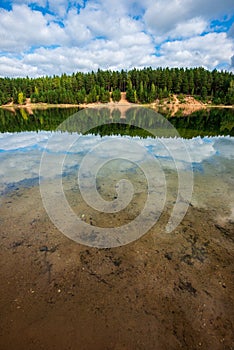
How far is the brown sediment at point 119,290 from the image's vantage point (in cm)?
450

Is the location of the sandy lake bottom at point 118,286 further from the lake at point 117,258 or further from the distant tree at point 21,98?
the distant tree at point 21,98

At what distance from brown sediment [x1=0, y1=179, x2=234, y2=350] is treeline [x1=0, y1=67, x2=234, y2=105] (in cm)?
10402

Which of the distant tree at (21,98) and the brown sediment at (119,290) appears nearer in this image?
the brown sediment at (119,290)

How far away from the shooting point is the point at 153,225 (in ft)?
27.8

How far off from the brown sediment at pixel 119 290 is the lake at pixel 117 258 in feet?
0.08

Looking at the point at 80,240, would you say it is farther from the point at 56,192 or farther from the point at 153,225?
the point at 56,192

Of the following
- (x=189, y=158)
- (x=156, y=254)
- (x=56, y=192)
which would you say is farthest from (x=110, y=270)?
(x=189, y=158)

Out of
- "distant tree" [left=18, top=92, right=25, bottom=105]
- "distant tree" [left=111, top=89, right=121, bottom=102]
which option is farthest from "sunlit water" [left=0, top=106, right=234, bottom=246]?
"distant tree" [left=18, top=92, right=25, bottom=105]

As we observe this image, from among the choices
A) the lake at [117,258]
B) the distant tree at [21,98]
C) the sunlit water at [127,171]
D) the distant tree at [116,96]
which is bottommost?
the distant tree at [21,98]

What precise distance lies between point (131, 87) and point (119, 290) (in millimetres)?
122335

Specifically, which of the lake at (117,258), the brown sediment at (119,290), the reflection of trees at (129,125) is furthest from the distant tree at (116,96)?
the brown sediment at (119,290)

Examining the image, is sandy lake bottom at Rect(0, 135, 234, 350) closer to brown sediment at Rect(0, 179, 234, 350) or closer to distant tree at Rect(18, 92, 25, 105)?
brown sediment at Rect(0, 179, 234, 350)

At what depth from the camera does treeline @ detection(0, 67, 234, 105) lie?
103 metres

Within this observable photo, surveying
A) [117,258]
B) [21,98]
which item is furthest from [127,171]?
[21,98]
